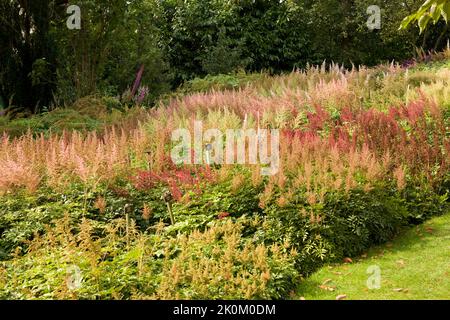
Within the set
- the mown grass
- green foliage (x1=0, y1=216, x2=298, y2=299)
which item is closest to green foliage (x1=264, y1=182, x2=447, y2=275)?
the mown grass

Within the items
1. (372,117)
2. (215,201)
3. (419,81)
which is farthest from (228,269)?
(419,81)

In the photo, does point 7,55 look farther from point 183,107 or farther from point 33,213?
point 33,213

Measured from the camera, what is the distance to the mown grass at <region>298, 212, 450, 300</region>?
4.54 m

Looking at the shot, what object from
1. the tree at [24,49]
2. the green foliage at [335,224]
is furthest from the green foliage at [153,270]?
the tree at [24,49]

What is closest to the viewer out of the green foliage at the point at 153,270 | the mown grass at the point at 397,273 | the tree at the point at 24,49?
the green foliage at the point at 153,270

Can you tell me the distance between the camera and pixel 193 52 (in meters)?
17.7

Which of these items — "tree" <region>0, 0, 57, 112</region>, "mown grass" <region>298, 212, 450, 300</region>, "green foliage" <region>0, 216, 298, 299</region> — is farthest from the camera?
"tree" <region>0, 0, 57, 112</region>

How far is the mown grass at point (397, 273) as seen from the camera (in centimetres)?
454

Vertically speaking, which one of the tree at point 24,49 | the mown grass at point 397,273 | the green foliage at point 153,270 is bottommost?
the mown grass at point 397,273

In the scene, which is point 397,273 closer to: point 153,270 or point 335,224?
point 335,224

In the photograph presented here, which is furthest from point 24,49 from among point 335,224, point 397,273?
point 397,273

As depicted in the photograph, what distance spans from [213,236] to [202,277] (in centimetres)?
66

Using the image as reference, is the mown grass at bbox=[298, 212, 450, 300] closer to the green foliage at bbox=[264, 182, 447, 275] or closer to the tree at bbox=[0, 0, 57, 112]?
the green foliage at bbox=[264, 182, 447, 275]

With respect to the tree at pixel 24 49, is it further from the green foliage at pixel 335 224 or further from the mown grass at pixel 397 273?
the mown grass at pixel 397 273
